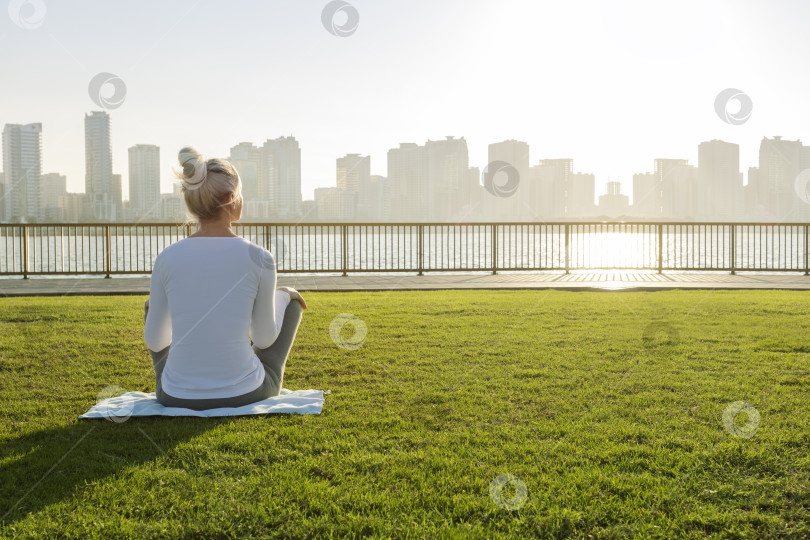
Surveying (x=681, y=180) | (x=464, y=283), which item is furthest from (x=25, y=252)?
(x=681, y=180)

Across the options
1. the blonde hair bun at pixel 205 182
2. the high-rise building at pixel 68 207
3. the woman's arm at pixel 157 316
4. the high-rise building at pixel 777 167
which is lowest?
the woman's arm at pixel 157 316

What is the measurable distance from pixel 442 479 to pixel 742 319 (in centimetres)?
628

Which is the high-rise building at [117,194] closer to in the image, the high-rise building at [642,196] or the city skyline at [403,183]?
the city skyline at [403,183]

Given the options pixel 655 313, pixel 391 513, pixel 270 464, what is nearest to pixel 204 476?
pixel 270 464

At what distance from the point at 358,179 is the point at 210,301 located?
72187 millimetres

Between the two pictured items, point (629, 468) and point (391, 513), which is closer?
point (391, 513)

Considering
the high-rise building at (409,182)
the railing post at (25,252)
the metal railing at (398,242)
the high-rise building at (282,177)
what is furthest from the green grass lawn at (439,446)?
the high-rise building at (409,182)

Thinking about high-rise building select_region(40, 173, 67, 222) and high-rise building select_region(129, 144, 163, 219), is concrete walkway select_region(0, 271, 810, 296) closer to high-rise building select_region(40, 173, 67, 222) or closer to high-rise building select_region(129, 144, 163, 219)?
high-rise building select_region(129, 144, 163, 219)

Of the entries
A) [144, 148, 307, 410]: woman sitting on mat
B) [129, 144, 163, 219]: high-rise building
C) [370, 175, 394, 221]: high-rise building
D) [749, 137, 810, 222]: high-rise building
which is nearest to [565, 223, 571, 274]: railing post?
[144, 148, 307, 410]: woman sitting on mat

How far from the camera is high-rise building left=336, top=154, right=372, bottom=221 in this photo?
6894 centimetres

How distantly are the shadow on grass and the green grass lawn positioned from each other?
0.01 m

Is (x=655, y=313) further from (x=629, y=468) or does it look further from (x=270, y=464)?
(x=270, y=464)

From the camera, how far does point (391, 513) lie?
8.20 ft

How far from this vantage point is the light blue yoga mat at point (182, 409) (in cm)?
370
